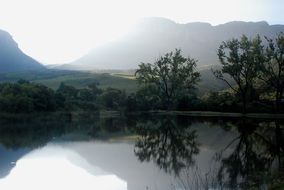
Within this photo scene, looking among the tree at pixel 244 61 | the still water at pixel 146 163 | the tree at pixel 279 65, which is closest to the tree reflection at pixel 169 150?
the still water at pixel 146 163

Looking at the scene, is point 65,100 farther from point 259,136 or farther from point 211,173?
point 211,173

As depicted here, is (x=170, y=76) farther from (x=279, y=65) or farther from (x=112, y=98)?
(x=279, y=65)

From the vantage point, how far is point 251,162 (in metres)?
26.2

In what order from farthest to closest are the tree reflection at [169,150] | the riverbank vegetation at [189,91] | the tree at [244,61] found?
the tree at [244,61] < the riverbank vegetation at [189,91] < the tree reflection at [169,150]

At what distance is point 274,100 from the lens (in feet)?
278

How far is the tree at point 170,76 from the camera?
105m

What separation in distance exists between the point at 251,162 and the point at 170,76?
80.3 m

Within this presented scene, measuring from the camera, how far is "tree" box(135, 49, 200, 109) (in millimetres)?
105406

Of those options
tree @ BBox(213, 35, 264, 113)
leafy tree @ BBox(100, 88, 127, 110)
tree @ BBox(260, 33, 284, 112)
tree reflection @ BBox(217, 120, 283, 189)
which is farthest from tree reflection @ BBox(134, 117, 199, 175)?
leafy tree @ BBox(100, 88, 127, 110)

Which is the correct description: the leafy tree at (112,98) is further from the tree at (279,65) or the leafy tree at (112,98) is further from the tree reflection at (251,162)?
the tree reflection at (251,162)

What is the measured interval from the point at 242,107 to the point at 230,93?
9624 mm

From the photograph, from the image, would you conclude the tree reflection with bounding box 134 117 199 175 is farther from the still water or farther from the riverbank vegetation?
the riverbank vegetation

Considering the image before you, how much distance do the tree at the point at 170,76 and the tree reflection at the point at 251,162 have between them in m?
64.3

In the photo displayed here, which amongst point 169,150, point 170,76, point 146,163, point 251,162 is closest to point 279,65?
point 170,76
